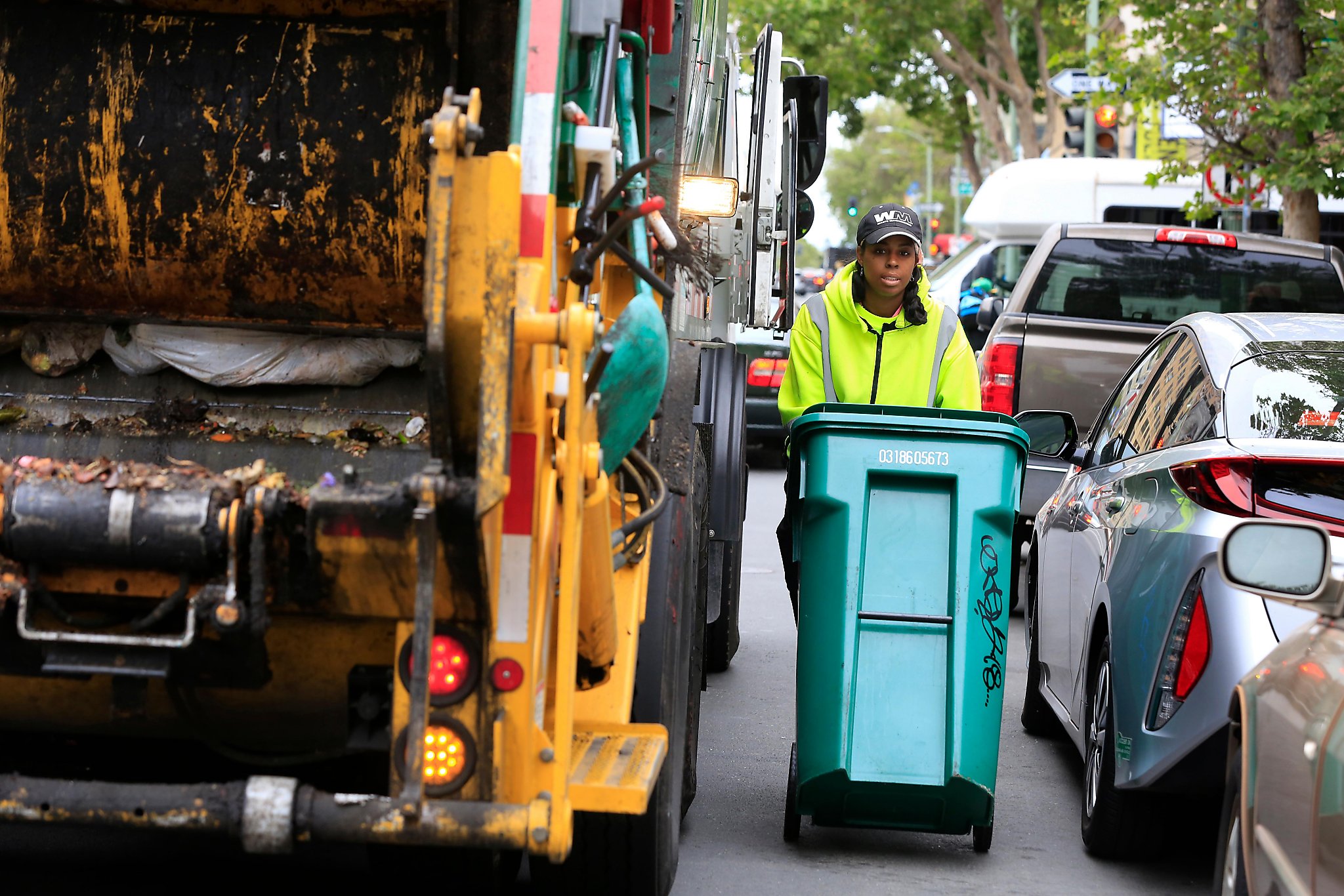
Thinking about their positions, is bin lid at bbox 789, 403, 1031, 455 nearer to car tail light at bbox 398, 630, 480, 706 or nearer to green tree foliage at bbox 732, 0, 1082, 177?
car tail light at bbox 398, 630, 480, 706

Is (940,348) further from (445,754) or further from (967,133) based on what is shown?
(967,133)

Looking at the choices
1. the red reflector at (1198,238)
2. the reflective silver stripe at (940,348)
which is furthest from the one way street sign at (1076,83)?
the reflective silver stripe at (940,348)

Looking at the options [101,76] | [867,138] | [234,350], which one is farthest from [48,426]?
[867,138]

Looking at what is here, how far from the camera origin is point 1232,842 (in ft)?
12.1

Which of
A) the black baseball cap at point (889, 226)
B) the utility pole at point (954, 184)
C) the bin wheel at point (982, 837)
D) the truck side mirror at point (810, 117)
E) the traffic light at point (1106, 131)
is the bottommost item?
the bin wheel at point (982, 837)

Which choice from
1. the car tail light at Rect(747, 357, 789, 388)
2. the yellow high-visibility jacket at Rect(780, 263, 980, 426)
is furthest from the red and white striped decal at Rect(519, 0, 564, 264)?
the car tail light at Rect(747, 357, 789, 388)

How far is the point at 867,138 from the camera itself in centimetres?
10031

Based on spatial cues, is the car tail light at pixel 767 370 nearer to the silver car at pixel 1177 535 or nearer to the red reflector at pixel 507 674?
the silver car at pixel 1177 535

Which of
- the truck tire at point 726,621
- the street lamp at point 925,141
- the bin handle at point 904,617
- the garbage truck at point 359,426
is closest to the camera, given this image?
the garbage truck at point 359,426

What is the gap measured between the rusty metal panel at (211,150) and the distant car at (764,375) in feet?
37.2

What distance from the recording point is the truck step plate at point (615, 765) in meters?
3.60

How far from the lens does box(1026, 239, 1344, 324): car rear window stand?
437 inches

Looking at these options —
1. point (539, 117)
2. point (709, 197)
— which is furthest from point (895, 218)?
point (539, 117)

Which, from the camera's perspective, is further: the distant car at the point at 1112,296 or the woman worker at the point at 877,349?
the distant car at the point at 1112,296
